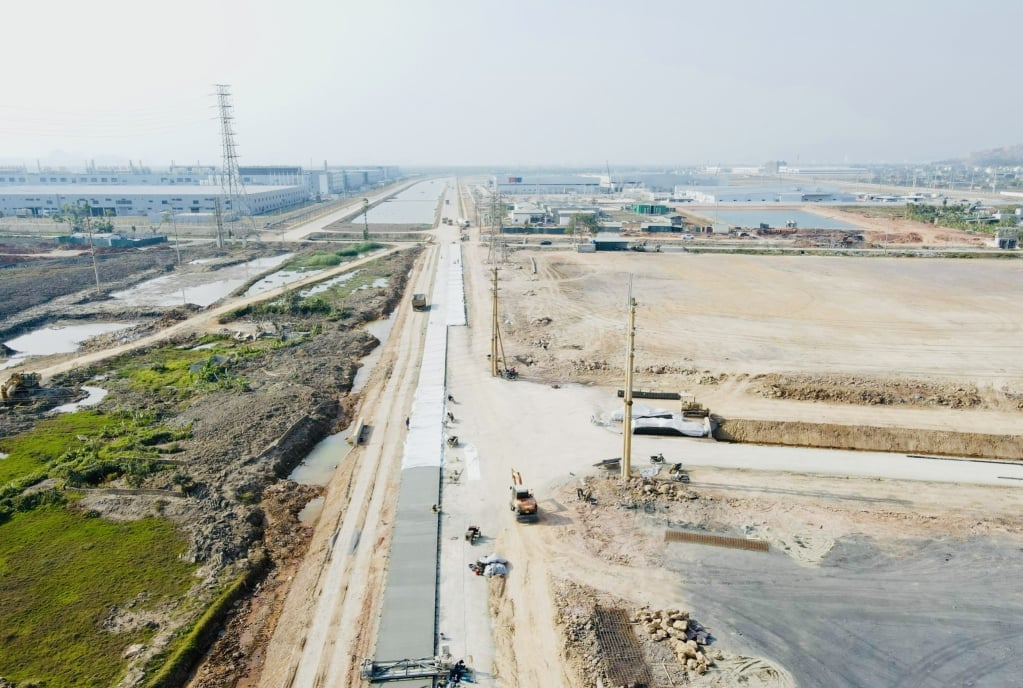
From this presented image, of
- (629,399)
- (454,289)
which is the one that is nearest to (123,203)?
(454,289)

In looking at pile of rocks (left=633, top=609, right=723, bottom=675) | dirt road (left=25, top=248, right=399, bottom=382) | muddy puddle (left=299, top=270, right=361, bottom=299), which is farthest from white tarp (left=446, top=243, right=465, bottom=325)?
pile of rocks (left=633, top=609, right=723, bottom=675)

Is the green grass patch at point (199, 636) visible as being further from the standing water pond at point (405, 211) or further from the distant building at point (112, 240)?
the standing water pond at point (405, 211)

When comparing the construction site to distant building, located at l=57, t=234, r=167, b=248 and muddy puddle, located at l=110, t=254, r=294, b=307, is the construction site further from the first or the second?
distant building, located at l=57, t=234, r=167, b=248

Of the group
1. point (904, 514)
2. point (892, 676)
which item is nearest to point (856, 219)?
point (904, 514)

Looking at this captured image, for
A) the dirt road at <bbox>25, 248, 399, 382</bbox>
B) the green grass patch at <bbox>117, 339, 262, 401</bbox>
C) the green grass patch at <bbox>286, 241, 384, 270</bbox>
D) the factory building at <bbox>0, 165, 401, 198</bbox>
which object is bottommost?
the green grass patch at <bbox>117, 339, 262, 401</bbox>

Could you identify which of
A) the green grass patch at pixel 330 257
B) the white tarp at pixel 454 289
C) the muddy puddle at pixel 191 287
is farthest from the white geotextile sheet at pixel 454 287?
the muddy puddle at pixel 191 287
